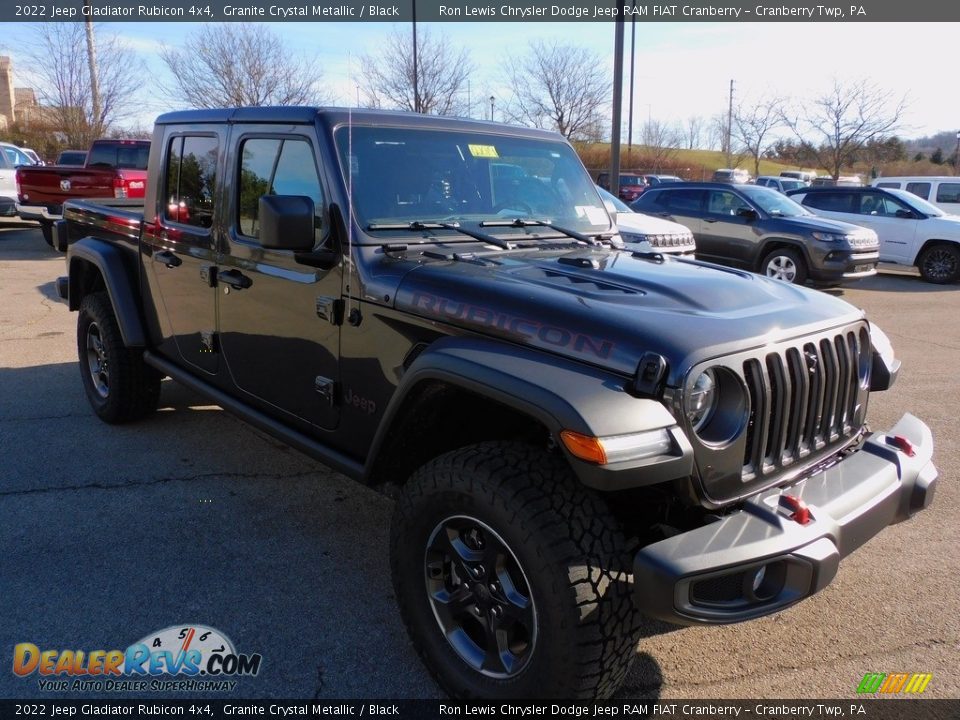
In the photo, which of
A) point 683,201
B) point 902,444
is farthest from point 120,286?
point 683,201

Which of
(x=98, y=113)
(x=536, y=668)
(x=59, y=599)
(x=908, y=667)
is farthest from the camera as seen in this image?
(x=98, y=113)

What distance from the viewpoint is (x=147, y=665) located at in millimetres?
2768

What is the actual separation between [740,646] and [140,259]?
153 inches

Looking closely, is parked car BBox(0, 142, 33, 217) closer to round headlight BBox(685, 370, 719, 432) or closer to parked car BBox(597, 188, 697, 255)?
parked car BBox(597, 188, 697, 255)

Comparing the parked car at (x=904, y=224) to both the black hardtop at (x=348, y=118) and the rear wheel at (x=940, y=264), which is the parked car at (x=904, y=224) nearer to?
the rear wheel at (x=940, y=264)

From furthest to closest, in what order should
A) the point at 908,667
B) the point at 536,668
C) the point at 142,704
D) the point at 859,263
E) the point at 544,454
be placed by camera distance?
the point at 859,263, the point at 908,667, the point at 142,704, the point at 544,454, the point at 536,668

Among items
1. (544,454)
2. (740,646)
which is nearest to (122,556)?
(544,454)

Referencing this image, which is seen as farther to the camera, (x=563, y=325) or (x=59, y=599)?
(x=59, y=599)

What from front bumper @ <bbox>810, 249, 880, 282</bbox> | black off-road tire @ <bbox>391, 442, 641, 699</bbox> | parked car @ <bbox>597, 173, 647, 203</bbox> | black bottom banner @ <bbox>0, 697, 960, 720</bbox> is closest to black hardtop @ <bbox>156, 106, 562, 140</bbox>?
black off-road tire @ <bbox>391, 442, 641, 699</bbox>

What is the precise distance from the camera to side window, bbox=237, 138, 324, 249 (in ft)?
10.6

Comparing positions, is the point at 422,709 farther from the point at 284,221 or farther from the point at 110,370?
the point at 110,370

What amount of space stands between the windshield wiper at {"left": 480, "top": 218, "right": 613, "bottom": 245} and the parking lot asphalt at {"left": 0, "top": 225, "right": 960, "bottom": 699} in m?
1.62

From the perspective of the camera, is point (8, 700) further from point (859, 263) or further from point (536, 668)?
point (859, 263)

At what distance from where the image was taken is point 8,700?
255cm
